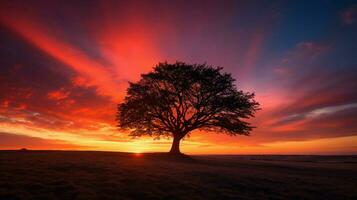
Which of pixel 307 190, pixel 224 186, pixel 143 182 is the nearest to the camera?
pixel 143 182

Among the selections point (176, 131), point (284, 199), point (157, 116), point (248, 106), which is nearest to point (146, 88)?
point (157, 116)

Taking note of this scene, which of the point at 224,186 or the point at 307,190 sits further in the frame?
the point at 307,190

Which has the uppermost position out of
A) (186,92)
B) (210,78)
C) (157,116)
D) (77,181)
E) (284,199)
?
(210,78)

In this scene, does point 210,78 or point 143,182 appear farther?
point 210,78

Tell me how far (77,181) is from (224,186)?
28.0 ft

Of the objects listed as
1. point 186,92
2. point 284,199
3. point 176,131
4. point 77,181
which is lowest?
point 284,199

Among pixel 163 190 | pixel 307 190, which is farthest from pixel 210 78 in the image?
pixel 163 190

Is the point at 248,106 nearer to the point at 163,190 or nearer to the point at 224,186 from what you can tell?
the point at 224,186

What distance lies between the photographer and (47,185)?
427 inches

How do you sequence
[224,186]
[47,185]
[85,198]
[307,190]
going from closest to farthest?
1. [85,198]
2. [47,185]
3. [224,186]
4. [307,190]

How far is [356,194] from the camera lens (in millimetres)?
14477

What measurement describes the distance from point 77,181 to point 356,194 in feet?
56.4

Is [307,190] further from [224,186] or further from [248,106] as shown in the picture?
[248,106]

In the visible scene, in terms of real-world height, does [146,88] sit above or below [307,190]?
above
